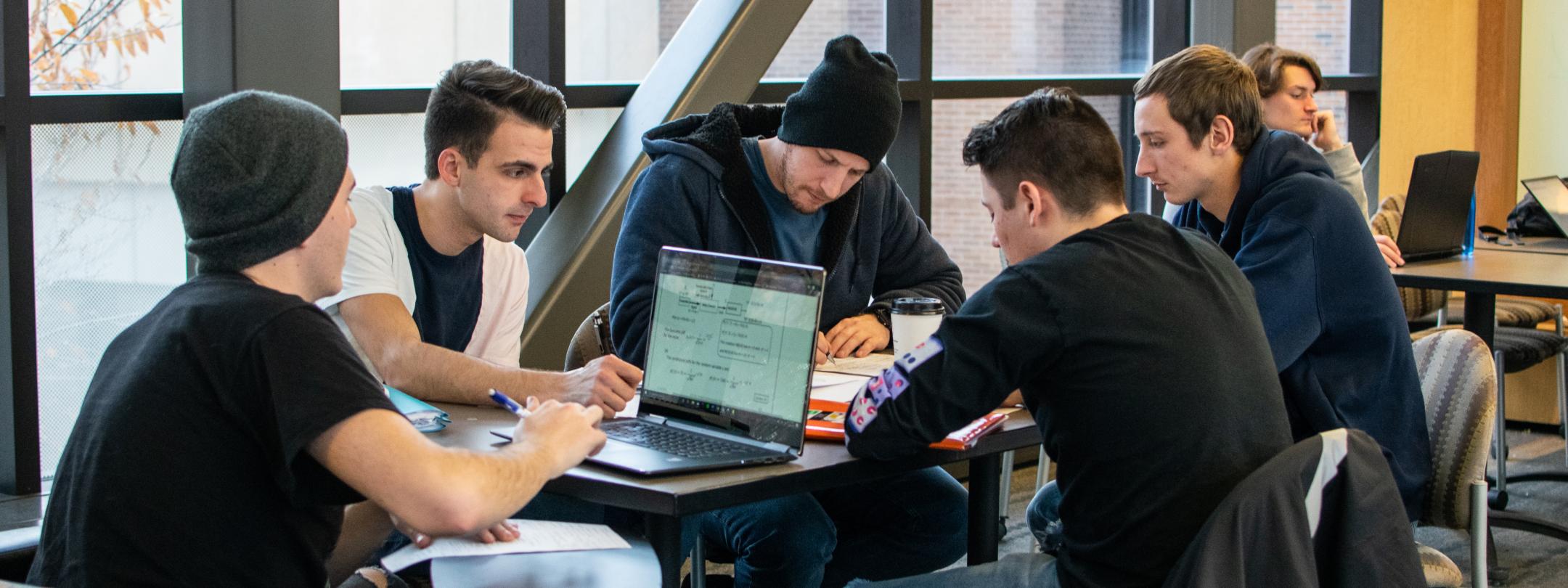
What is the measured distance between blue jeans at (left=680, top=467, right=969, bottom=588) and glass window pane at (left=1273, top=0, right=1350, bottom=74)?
3.96 meters

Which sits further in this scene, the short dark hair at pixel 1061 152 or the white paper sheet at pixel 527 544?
the short dark hair at pixel 1061 152

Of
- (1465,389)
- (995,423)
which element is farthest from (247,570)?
(1465,389)

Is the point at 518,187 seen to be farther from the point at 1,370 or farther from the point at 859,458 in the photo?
the point at 1,370

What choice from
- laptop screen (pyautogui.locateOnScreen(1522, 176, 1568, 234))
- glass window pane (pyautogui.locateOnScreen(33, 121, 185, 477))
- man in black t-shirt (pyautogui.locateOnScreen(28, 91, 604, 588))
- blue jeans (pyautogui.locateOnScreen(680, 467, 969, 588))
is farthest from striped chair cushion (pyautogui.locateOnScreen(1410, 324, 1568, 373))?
man in black t-shirt (pyautogui.locateOnScreen(28, 91, 604, 588))

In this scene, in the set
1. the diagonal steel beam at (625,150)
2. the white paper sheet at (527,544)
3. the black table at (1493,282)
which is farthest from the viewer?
the black table at (1493,282)

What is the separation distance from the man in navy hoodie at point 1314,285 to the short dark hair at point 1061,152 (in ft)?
1.86

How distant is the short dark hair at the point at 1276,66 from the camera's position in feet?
12.8

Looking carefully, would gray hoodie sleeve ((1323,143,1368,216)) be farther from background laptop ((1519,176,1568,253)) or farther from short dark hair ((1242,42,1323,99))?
background laptop ((1519,176,1568,253))

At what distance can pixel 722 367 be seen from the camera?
206cm

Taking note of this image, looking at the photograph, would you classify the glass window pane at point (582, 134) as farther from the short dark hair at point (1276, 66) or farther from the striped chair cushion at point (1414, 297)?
the striped chair cushion at point (1414, 297)

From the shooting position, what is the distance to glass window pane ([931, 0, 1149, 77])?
5086 mm

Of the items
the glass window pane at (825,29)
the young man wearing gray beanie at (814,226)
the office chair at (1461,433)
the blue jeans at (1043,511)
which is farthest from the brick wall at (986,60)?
the office chair at (1461,433)

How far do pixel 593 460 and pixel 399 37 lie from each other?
6.31 ft

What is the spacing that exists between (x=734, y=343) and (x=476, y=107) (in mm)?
798
